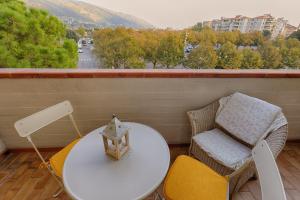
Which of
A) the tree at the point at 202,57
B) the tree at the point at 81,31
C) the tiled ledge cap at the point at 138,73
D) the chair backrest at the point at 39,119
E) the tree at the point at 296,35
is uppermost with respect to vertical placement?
the tree at the point at 296,35

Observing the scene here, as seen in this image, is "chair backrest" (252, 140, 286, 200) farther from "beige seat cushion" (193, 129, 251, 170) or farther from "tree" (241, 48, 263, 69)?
"tree" (241, 48, 263, 69)

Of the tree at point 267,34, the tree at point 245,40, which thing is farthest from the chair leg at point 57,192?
the tree at point 267,34

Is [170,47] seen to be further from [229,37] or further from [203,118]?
[203,118]

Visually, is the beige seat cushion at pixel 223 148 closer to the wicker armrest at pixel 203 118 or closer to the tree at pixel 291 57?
the wicker armrest at pixel 203 118

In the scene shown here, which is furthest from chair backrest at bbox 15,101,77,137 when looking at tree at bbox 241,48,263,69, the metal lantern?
tree at bbox 241,48,263,69

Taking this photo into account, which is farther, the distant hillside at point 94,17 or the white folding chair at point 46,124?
the distant hillside at point 94,17

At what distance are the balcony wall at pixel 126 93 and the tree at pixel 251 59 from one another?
0.52 meters

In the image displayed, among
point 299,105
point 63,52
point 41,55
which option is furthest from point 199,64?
point 41,55

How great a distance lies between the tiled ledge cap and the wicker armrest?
0.35 m

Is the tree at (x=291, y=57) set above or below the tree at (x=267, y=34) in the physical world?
below

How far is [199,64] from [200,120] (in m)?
0.91

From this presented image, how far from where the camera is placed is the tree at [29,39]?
4039 mm

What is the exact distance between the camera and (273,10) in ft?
8.38

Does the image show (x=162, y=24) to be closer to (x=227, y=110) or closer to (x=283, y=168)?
(x=227, y=110)
